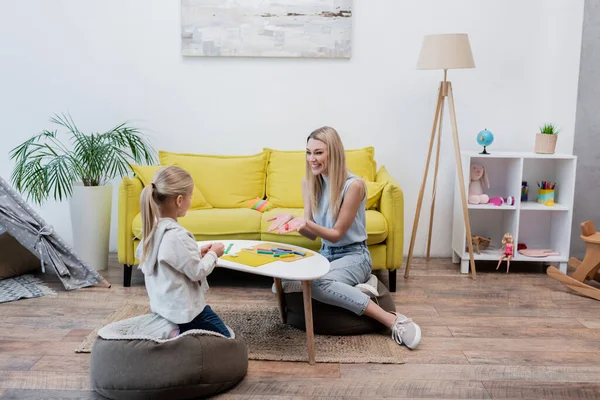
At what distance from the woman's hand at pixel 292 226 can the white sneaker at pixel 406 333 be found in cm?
64

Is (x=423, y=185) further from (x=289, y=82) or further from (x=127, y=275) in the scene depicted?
(x=127, y=275)

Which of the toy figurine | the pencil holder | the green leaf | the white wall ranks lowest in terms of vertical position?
the toy figurine

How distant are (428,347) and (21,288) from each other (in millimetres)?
2392

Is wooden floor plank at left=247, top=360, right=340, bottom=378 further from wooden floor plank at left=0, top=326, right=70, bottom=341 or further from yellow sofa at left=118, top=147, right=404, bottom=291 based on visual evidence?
yellow sofa at left=118, top=147, right=404, bottom=291

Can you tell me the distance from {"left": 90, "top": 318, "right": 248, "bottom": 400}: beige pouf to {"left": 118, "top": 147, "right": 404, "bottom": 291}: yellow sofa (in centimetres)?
128

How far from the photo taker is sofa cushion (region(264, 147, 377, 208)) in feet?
13.7

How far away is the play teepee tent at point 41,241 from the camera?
11.9 ft

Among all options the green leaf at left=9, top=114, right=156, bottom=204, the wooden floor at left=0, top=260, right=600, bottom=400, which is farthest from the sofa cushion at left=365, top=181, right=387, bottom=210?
the green leaf at left=9, top=114, right=156, bottom=204

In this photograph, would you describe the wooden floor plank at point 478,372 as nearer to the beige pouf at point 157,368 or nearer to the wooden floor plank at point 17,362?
the beige pouf at point 157,368

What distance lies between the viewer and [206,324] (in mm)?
2477

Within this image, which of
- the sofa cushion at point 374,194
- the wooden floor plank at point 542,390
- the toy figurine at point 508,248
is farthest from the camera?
the toy figurine at point 508,248

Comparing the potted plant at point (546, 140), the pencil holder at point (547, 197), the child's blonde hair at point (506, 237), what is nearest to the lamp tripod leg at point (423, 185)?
the child's blonde hair at point (506, 237)

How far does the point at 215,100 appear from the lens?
455 centimetres

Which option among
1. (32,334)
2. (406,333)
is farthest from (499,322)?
(32,334)
